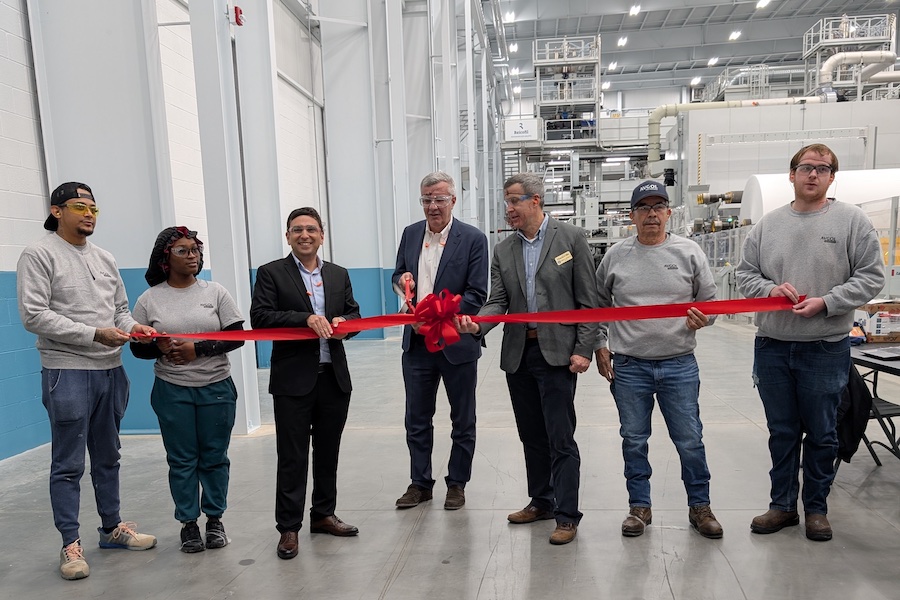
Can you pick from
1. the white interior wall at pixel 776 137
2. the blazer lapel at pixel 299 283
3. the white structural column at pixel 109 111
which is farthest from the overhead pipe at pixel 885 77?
the blazer lapel at pixel 299 283

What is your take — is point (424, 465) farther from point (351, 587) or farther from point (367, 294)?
point (367, 294)

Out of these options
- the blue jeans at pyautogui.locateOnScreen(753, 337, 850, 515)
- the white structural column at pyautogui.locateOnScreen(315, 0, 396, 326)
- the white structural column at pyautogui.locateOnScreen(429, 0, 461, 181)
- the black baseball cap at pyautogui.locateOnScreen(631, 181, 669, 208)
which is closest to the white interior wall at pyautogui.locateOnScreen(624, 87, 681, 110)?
the white structural column at pyautogui.locateOnScreen(429, 0, 461, 181)

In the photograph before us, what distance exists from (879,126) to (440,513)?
18.6m

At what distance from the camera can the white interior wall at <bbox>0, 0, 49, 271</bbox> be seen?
488 centimetres

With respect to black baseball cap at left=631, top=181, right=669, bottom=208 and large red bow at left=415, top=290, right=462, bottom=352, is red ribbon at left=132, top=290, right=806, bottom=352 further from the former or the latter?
black baseball cap at left=631, top=181, right=669, bottom=208

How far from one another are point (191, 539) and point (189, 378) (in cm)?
91

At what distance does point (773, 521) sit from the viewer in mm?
3193

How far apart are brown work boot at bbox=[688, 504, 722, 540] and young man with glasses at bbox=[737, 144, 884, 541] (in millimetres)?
236

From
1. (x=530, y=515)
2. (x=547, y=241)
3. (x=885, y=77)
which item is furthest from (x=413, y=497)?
(x=885, y=77)

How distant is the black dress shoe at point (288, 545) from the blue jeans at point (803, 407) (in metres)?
2.64

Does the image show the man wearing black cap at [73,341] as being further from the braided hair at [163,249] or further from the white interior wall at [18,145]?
the white interior wall at [18,145]

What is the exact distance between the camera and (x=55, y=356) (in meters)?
2.93

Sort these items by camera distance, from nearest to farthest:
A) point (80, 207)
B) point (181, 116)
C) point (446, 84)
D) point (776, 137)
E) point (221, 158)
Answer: point (80, 207), point (221, 158), point (181, 116), point (446, 84), point (776, 137)

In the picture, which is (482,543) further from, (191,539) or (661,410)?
(191,539)
